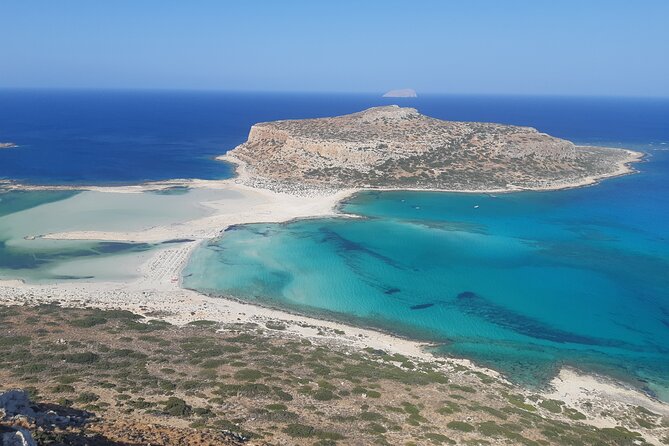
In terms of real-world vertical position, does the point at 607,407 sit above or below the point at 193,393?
below

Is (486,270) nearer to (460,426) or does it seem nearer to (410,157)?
(460,426)

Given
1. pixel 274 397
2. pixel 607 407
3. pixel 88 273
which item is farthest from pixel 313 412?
pixel 88 273

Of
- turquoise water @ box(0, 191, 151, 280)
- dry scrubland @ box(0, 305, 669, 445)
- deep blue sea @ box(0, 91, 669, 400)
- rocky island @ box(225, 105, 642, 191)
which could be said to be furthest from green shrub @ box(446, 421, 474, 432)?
rocky island @ box(225, 105, 642, 191)

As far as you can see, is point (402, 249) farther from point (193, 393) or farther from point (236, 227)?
point (193, 393)

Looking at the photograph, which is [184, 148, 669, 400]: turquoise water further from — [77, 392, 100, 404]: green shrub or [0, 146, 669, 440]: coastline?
[77, 392, 100, 404]: green shrub

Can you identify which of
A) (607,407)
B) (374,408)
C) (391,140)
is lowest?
(607,407)

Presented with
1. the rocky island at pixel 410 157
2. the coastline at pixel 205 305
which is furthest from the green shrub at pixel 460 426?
the rocky island at pixel 410 157

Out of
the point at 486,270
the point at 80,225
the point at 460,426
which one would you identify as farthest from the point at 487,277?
the point at 80,225
